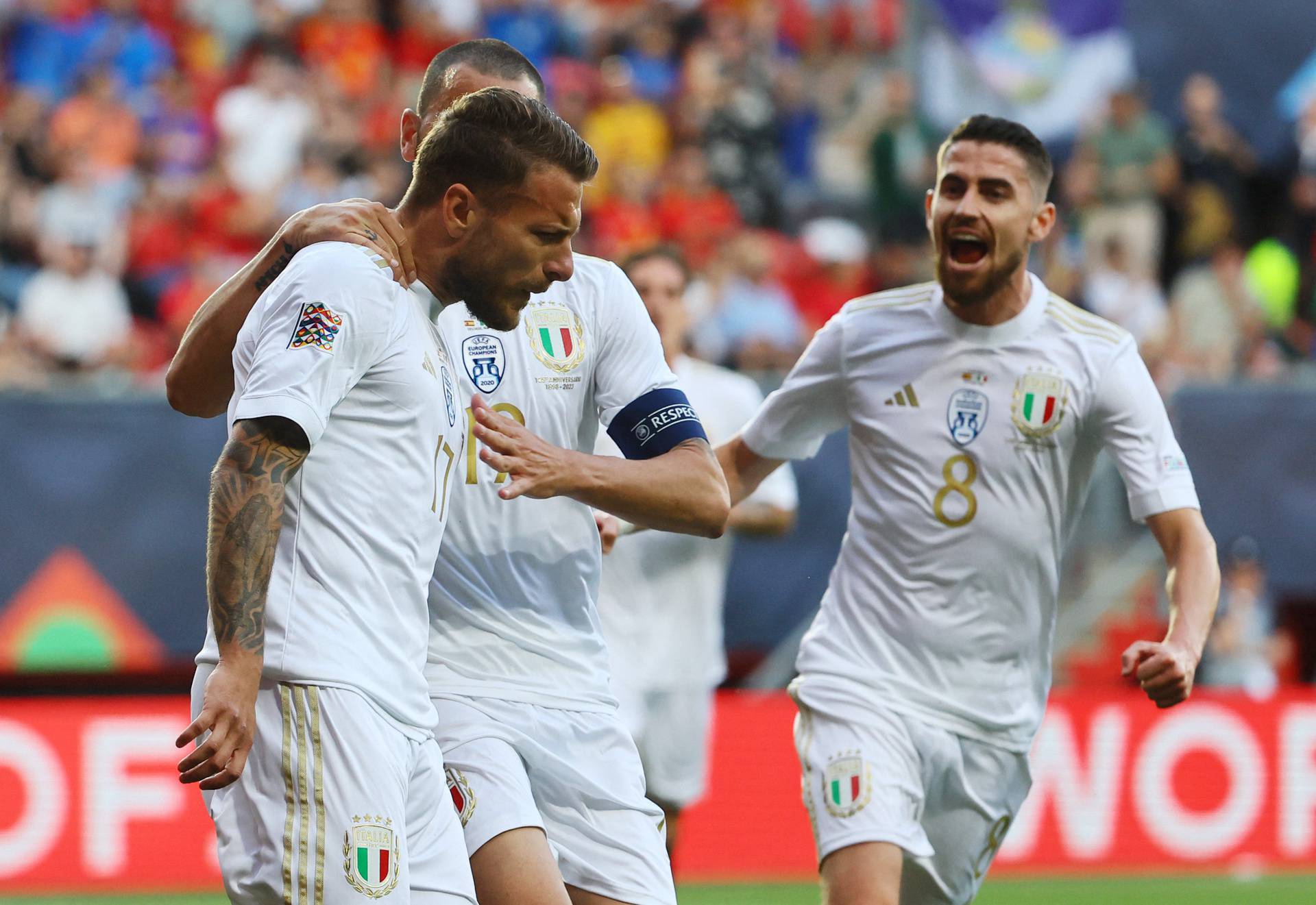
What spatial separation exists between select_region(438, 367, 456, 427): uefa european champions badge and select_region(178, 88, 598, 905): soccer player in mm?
11

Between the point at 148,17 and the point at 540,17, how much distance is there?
312 cm

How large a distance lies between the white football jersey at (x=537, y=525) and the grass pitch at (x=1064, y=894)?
520cm

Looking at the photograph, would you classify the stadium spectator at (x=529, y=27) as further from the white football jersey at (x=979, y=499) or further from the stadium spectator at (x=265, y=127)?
the white football jersey at (x=979, y=499)

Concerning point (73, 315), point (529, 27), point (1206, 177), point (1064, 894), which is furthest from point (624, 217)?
point (1064, 894)

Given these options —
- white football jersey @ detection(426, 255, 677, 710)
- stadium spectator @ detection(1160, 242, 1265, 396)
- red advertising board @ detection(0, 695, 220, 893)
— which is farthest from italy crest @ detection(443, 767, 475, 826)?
stadium spectator @ detection(1160, 242, 1265, 396)

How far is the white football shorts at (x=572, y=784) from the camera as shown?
4488mm

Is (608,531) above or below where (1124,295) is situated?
below

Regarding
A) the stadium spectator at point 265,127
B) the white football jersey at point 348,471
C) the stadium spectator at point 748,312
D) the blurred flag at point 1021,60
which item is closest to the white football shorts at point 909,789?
the white football jersey at point 348,471

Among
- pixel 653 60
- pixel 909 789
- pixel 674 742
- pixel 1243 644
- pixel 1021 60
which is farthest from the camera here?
pixel 653 60

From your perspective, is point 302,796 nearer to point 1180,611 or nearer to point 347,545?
point 347,545

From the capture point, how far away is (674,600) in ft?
25.4

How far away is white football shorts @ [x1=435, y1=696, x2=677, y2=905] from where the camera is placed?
4.49 m

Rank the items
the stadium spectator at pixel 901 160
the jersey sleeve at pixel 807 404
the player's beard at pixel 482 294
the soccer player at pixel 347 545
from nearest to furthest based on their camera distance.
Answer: the soccer player at pixel 347 545 → the player's beard at pixel 482 294 → the jersey sleeve at pixel 807 404 → the stadium spectator at pixel 901 160

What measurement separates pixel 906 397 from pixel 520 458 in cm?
211
